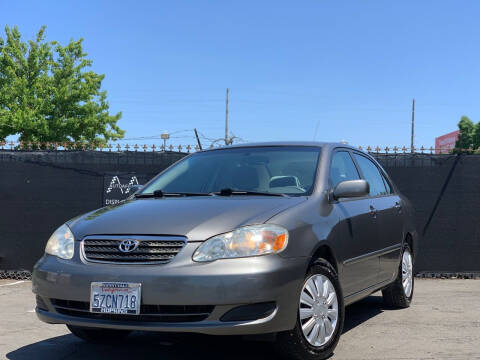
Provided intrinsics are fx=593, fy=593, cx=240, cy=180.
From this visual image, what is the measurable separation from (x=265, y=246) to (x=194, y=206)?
27.5 inches

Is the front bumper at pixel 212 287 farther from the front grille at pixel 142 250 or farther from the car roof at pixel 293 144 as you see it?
the car roof at pixel 293 144

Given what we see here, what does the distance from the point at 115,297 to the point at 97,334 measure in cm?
132

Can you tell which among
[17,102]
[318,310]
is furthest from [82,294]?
[17,102]

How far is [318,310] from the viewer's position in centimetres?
399

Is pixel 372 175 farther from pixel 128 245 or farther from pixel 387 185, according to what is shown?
pixel 128 245

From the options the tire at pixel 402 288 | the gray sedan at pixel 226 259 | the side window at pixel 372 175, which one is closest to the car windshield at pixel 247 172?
the gray sedan at pixel 226 259

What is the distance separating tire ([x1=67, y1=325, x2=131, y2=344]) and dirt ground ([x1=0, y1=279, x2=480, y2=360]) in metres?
0.07

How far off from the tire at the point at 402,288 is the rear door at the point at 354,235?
3.17 ft

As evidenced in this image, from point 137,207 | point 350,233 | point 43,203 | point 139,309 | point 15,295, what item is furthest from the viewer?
point 43,203

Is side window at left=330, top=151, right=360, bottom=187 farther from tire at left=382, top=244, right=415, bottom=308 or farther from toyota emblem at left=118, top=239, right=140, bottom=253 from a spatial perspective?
toyota emblem at left=118, top=239, right=140, bottom=253

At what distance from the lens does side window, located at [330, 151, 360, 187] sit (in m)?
4.88

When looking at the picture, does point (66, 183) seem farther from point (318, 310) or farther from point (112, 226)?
point (318, 310)

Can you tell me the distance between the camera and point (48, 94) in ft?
101

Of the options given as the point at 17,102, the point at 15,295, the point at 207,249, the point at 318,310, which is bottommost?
the point at 15,295
